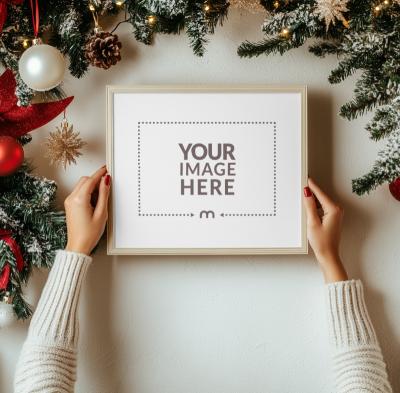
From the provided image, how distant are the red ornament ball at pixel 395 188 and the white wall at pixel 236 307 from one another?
55mm

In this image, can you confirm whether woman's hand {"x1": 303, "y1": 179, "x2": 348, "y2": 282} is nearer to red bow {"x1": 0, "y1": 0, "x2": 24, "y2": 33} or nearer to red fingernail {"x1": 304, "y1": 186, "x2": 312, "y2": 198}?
red fingernail {"x1": 304, "y1": 186, "x2": 312, "y2": 198}

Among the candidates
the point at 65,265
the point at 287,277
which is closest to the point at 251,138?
the point at 287,277

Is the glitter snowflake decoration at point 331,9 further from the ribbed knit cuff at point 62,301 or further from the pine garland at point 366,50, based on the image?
the ribbed knit cuff at point 62,301

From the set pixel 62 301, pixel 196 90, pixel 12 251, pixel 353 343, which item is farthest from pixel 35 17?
pixel 353 343

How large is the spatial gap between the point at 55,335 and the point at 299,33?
81 cm

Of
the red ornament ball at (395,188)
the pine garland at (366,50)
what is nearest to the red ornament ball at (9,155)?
the pine garland at (366,50)

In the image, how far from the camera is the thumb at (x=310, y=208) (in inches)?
43.8

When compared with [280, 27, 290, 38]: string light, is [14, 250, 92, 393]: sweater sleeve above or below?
below

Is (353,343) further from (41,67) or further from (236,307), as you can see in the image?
(41,67)

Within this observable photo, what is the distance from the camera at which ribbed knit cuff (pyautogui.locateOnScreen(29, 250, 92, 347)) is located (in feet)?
3.46

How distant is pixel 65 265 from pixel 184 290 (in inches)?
11.0

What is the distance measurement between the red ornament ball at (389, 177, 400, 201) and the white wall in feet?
0.18

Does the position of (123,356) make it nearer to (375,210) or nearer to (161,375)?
(161,375)

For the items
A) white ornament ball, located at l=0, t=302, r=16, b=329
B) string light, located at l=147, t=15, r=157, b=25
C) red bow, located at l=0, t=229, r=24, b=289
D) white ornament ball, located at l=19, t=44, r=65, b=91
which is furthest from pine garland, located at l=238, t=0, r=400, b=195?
white ornament ball, located at l=0, t=302, r=16, b=329
